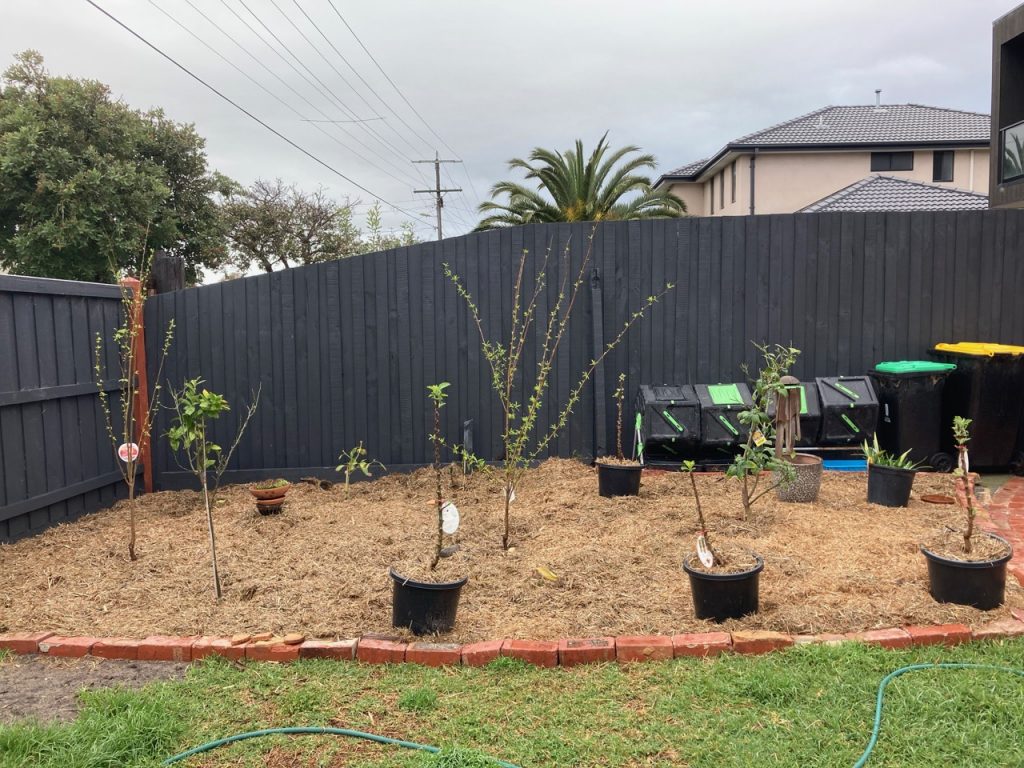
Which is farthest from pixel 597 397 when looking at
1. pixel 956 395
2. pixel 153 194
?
pixel 153 194

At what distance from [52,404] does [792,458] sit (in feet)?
18.3

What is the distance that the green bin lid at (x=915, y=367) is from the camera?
663 centimetres

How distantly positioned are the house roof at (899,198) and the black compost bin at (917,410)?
14.7m

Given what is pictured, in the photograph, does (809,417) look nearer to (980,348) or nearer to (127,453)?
(980,348)

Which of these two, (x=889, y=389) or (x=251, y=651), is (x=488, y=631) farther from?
(x=889, y=389)

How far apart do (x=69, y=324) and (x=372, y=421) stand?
2.62m

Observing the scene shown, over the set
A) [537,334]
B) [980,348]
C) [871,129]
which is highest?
[871,129]

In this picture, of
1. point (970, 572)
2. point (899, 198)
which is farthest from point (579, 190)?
point (970, 572)

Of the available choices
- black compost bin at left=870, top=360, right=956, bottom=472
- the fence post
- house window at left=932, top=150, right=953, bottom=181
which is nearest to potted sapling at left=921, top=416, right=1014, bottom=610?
black compost bin at left=870, top=360, right=956, bottom=472

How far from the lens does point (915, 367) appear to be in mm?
6703

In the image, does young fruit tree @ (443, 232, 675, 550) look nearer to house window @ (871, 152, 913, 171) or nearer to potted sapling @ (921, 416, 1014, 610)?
potted sapling @ (921, 416, 1014, 610)

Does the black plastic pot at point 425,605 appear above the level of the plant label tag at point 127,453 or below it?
below

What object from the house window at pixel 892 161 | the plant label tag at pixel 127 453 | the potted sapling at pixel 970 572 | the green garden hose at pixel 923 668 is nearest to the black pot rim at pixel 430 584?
the green garden hose at pixel 923 668

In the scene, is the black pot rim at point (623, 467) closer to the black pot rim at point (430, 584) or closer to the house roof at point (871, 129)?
the black pot rim at point (430, 584)
